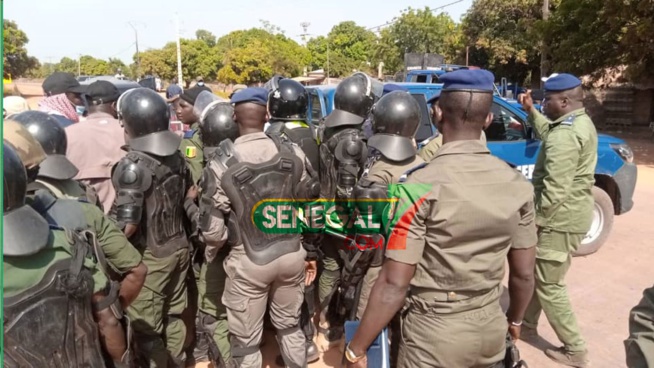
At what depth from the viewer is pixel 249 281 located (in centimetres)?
294

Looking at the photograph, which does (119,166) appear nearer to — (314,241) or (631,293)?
(314,241)

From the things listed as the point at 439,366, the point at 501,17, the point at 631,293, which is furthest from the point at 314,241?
the point at 501,17

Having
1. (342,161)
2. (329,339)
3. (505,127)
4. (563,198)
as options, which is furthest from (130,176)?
(505,127)

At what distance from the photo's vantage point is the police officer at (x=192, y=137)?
13.9 feet

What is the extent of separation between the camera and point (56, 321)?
1626 millimetres

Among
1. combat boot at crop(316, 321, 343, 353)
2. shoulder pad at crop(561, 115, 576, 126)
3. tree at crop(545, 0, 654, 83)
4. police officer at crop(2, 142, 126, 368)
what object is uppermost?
tree at crop(545, 0, 654, 83)

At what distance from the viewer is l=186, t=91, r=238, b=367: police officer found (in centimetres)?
312

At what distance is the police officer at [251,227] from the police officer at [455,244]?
107 centimetres

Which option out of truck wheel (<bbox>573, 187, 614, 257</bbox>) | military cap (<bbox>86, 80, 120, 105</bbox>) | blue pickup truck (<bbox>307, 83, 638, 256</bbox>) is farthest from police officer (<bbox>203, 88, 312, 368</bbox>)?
truck wheel (<bbox>573, 187, 614, 257</bbox>)

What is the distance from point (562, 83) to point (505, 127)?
6.87 ft

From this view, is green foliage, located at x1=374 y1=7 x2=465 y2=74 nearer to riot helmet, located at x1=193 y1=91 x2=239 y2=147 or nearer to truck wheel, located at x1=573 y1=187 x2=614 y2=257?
truck wheel, located at x1=573 y1=187 x2=614 y2=257

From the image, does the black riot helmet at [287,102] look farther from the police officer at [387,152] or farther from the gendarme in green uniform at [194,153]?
the police officer at [387,152]

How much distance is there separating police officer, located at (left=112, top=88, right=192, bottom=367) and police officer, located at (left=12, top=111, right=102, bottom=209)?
343mm

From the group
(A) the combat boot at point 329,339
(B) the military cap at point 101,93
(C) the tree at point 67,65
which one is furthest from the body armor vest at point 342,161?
(C) the tree at point 67,65
